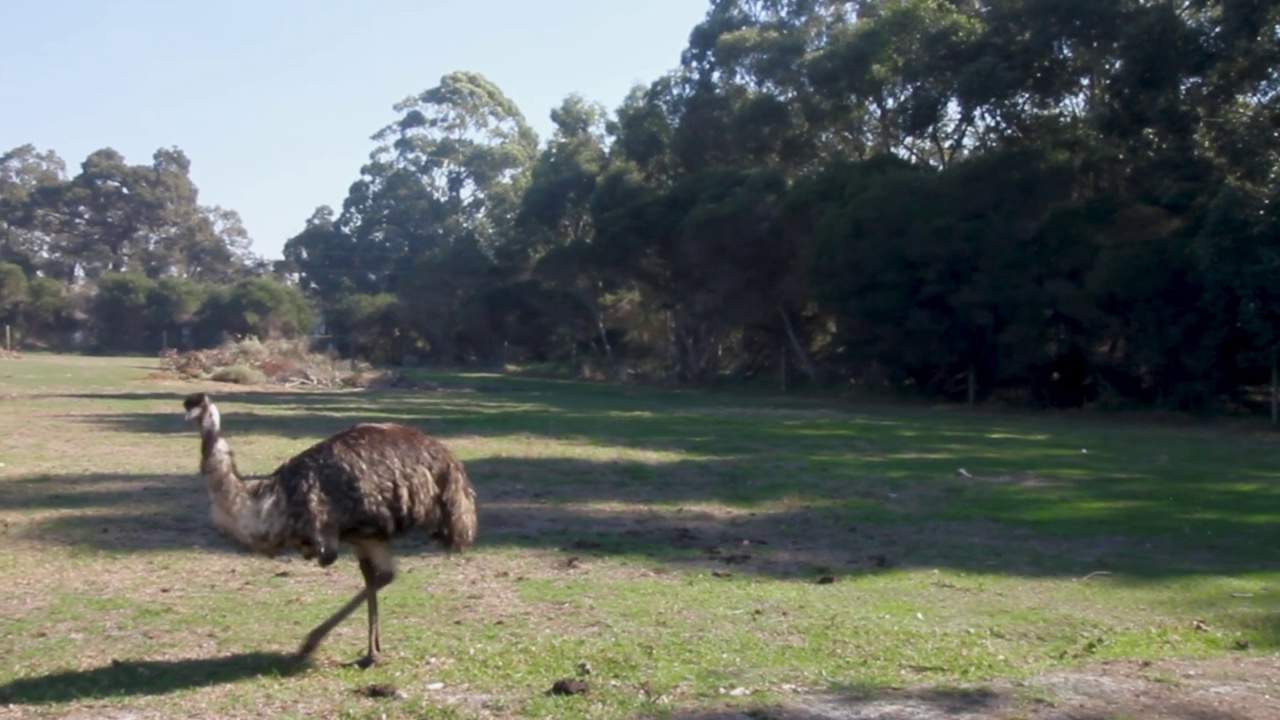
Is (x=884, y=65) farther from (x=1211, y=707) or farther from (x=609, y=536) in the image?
(x=1211, y=707)

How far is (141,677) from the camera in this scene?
28.1ft

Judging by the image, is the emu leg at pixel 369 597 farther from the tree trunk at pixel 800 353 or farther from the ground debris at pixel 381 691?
the tree trunk at pixel 800 353

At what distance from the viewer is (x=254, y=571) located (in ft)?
40.4

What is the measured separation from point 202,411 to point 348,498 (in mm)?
994

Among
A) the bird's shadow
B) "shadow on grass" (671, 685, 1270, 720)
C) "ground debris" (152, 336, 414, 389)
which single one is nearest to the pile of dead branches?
"ground debris" (152, 336, 414, 389)

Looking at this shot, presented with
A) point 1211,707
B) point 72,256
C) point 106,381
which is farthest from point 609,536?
point 72,256

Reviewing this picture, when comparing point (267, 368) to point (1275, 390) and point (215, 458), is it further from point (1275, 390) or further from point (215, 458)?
point (215, 458)

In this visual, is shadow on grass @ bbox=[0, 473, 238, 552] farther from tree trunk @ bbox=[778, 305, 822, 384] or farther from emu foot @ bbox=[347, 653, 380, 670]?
tree trunk @ bbox=[778, 305, 822, 384]

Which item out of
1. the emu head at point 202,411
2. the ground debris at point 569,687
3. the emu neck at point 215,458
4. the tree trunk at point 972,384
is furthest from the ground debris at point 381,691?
the tree trunk at point 972,384

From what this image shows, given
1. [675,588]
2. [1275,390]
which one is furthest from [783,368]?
[675,588]

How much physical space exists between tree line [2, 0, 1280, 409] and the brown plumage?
29413mm

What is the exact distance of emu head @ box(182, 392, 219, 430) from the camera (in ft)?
27.9

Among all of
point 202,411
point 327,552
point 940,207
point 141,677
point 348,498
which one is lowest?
point 141,677

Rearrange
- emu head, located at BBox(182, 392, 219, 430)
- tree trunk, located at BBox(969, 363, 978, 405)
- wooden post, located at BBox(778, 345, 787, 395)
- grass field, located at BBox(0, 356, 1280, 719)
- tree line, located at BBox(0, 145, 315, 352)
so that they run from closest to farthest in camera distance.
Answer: grass field, located at BBox(0, 356, 1280, 719), emu head, located at BBox(182, 392, 219, 430), tree trunk, located at BBox(969, 363, 978, 405), wooden post, located at BBox(778, 345, 787, 395), tree line, located at BBox(0, 145, 315, 352)
